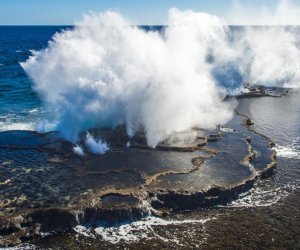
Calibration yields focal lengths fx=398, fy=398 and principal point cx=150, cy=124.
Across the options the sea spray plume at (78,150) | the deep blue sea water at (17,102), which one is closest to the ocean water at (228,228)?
the sea spray plume at (78,150)

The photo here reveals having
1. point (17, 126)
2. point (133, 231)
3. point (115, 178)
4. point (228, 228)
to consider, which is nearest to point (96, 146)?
point (115, 178)

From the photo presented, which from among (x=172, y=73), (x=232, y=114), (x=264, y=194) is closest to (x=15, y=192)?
(x=264, y=194)

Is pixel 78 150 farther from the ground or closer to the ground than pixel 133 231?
farther from the ground

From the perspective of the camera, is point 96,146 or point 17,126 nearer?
point 96,146

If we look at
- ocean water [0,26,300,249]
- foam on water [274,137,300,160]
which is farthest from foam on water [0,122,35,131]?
foam on water [274,137,300,160]

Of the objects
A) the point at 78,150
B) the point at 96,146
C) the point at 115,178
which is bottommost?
the point at 115,178

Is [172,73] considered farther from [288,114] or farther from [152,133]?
[288,114]

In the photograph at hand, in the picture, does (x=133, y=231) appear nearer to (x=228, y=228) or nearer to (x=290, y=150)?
(x=228, y=228)
